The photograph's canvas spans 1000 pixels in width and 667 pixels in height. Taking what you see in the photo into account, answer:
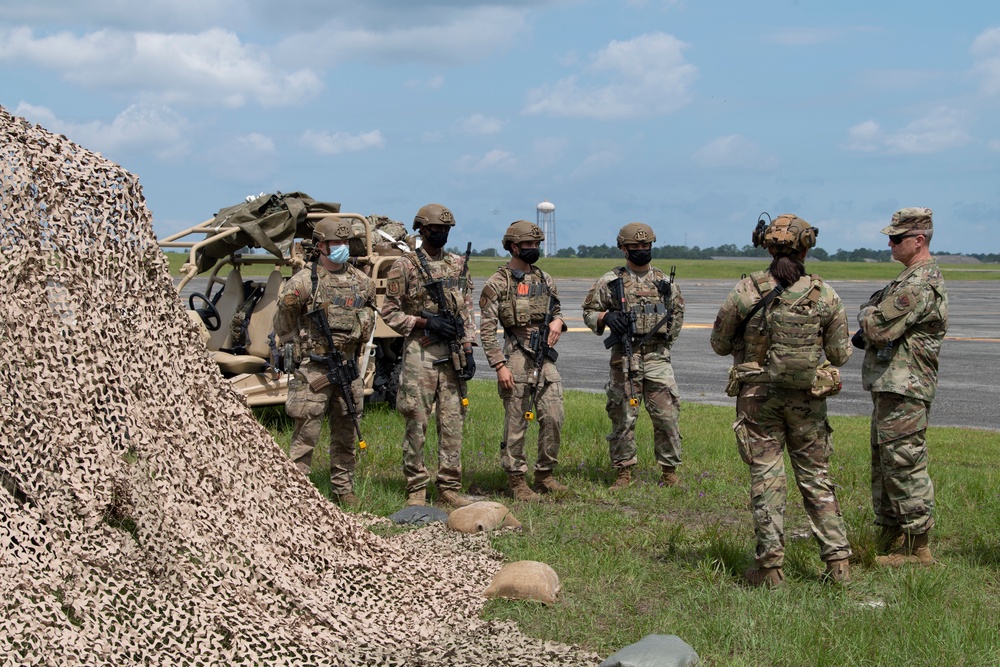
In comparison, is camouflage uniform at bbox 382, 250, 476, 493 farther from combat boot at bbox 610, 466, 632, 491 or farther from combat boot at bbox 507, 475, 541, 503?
combat boot at bbox 610, 466, 632, 491

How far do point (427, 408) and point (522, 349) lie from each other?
85 cm

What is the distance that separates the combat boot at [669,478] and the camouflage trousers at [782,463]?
2.56 metres

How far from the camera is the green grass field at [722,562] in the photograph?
5.00m

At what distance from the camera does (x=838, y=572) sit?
230 inches

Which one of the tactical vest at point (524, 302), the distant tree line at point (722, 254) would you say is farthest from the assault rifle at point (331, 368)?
the distant tree line at point (722, 254)

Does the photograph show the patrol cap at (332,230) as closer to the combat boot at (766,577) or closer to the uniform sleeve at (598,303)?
the uniform sleeve at (598,303)

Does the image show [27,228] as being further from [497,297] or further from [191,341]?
[497,297]

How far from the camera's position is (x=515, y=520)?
7098 millimetres

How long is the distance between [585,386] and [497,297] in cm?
716

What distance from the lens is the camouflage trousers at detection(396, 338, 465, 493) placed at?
7805 mm

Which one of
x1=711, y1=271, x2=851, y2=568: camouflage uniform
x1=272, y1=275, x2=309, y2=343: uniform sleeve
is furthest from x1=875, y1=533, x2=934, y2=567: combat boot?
x1=272, y1=275, x2=309, y2=343: uniform sleeve

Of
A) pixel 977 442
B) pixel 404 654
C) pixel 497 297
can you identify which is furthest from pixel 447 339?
pixel 977 442

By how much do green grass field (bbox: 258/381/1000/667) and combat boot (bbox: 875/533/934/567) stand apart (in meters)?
0.11

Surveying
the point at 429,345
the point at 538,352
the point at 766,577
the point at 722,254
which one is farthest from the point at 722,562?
the point at 722,254
